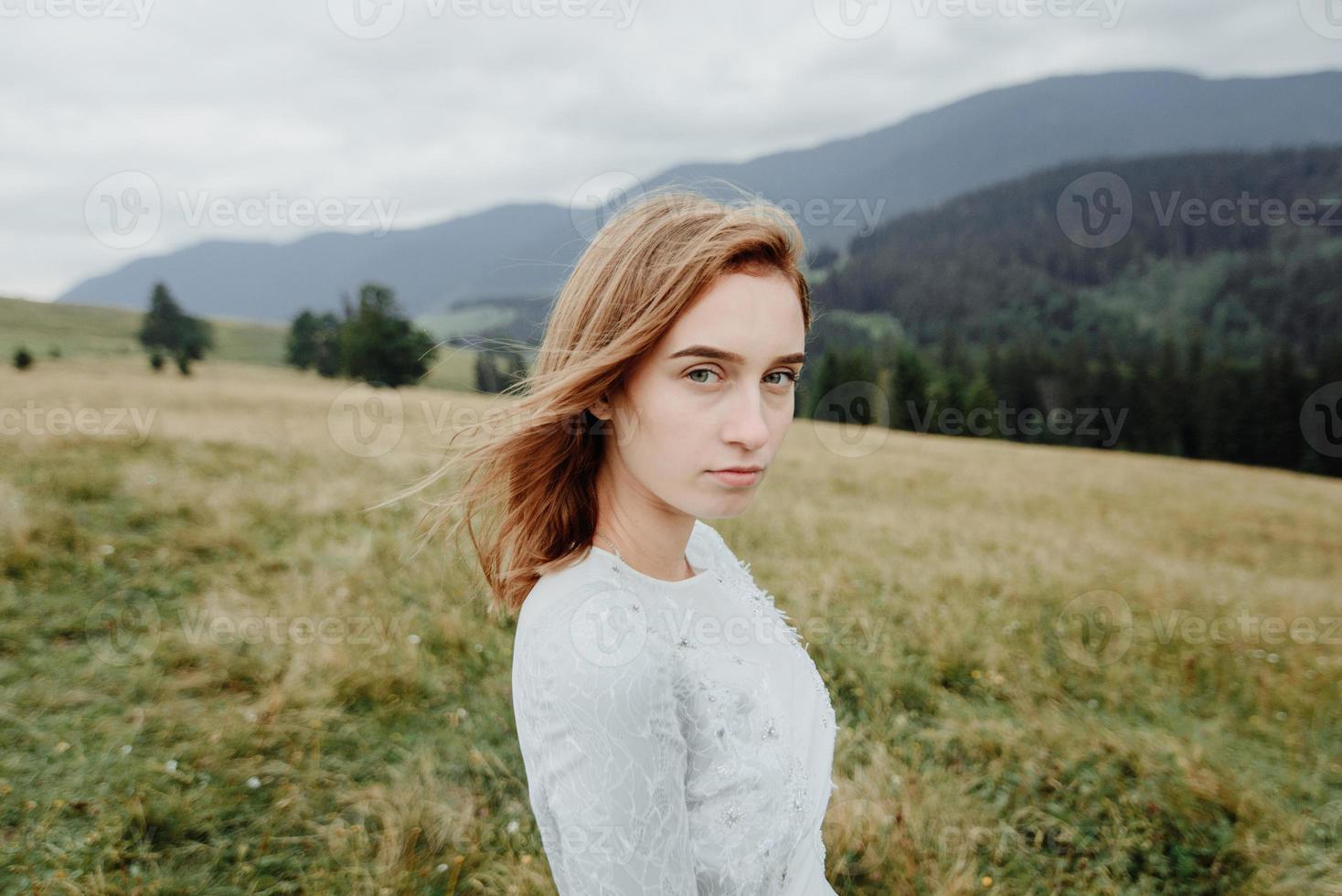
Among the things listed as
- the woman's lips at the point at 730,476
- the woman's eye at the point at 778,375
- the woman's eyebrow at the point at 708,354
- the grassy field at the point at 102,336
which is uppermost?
the grassy field at the point at 102,336

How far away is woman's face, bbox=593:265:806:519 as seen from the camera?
4.86 ft

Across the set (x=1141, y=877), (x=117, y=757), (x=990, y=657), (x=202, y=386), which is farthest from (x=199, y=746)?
(x=202, y=386)

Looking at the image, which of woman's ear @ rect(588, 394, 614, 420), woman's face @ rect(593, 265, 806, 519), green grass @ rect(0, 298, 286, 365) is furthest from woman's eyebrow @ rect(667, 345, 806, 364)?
green grass @ rect(0, 298, 286, 365)

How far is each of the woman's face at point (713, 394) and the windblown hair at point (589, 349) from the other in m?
0.05

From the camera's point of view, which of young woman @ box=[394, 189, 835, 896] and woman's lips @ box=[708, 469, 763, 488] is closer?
young woman @ box=[394, 189, 835, 896]

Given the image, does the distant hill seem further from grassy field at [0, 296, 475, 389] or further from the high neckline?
the high neckline

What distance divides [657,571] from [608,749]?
0.61 meters

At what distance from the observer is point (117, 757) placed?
325 centimetres

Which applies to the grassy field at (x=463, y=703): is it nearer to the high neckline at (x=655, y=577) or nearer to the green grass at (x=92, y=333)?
the high neckline at (x=655, y=577)

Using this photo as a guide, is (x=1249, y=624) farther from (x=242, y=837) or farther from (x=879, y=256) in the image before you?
(x=879, y=256)

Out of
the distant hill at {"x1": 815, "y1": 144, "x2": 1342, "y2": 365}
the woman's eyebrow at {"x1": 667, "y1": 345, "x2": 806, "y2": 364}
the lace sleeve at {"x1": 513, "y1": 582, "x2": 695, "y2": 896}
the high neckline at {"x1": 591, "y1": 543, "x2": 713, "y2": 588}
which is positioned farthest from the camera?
the distant hill at {"x1": 815, "y1": 144, "x2": 1342, "y2": 365}

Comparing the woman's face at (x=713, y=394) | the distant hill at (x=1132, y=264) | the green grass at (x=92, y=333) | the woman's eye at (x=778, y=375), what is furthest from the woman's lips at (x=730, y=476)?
the distant hill at (x=1132, y=264)

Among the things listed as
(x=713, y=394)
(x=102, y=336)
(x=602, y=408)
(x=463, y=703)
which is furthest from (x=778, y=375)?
(x=102, y=336)

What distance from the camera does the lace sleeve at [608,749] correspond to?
1.22 metres
